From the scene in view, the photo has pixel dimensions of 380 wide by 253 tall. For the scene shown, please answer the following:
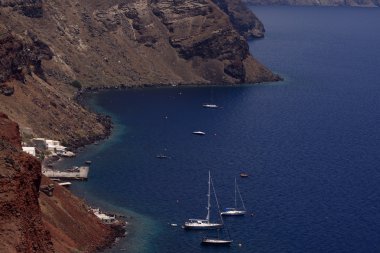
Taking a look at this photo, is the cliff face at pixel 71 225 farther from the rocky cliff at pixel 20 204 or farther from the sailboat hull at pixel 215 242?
the sailboat hull at pixel 215 242

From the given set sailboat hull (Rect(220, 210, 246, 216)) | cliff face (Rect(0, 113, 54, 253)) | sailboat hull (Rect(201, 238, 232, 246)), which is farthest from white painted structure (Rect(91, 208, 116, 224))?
cliff face (Rect(0, 113, 54, 253))

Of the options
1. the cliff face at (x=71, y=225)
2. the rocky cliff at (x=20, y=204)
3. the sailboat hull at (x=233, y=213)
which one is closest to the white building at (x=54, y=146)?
the cliff face at (x=71, y=225)

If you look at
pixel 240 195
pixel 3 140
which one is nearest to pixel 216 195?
→ pixel 240 195

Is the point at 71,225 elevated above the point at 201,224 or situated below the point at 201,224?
above

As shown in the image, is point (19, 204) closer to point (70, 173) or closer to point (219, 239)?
point (219, 239)

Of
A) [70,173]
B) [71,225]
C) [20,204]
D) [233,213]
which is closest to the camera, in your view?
[20,204]

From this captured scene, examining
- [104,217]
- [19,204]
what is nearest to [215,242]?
[104,217]

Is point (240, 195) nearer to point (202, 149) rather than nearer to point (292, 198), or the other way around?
point (292, 198)
